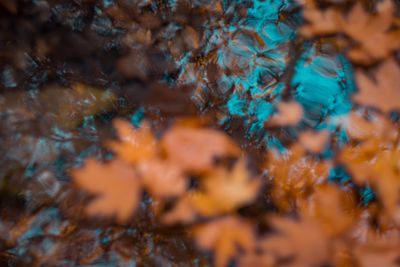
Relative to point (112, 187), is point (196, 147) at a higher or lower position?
higher

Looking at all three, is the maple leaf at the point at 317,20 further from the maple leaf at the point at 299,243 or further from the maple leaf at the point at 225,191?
the maple leaf at the point at 299,243

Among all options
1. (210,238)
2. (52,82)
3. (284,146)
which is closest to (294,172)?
(284,146)

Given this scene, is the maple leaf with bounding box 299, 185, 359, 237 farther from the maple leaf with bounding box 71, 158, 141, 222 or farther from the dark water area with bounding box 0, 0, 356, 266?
the maple leaf with bounding box 71, 158, 141, 222

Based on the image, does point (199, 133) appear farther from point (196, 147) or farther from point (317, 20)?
point (317, 20)

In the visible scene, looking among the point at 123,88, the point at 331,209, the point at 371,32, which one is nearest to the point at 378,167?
the point at 331,209

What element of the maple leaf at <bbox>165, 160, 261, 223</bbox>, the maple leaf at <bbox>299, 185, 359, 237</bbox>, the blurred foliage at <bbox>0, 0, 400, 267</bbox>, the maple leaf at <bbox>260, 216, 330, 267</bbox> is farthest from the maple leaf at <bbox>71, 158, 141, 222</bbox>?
the maple leaf at <bbox>299, 185, 359, 237</bbox>

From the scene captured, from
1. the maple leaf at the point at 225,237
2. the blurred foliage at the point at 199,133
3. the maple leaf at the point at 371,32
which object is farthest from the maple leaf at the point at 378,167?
the maple leaf at the point at 225,237
